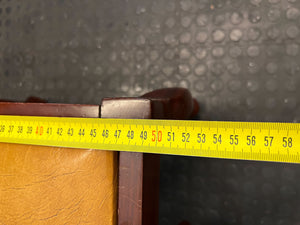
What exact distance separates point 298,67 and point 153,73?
42 cm

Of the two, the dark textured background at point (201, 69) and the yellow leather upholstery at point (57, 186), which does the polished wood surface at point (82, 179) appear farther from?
the dark textured background at point (201, 69)

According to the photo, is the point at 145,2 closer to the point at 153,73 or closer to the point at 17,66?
the point at 153,73

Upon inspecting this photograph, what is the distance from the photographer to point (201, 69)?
2.75 ft

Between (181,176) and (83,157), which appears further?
(181,176)

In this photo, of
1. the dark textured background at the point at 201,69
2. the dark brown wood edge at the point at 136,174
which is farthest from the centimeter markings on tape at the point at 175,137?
the dark textured background at the point at 201,69

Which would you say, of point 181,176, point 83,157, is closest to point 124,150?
point 83,157

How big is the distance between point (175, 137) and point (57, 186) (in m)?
0.18

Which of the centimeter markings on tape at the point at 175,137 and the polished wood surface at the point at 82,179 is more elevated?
the centimeter markings on tape at the point at 175,137

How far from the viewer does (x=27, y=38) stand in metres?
1.05

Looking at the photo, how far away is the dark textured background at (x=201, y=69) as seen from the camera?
2.53 feet

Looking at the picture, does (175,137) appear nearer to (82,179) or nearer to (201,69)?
(82,179)

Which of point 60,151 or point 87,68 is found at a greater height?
point 87,68

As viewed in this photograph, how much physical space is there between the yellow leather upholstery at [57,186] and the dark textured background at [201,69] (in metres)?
0.50

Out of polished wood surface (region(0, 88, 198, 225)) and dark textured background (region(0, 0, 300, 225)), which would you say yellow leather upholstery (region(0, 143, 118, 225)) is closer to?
polished wood surface (region(0, 88, 198, 225))
